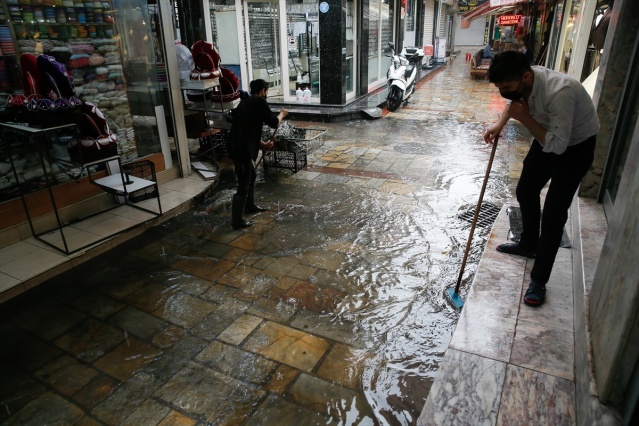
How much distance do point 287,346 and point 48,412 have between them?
1648 millimetres

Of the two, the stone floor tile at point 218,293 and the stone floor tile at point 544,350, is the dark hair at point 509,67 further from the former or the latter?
the stone floor tile at point 218,293

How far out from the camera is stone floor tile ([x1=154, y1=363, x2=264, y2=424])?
107 inches

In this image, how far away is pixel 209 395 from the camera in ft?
9.43

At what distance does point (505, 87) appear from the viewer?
9.72 feet

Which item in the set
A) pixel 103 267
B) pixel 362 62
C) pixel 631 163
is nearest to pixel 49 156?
pixel 103 267

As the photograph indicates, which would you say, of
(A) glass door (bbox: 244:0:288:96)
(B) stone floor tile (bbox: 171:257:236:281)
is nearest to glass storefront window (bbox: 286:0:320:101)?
(A) glass door (bbox: 244:0:288:96)

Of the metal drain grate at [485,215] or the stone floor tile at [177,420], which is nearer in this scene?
the stone floor tile at [177,420]

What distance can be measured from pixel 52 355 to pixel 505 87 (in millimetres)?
3938

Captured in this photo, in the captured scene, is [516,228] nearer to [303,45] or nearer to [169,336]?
[169,336]

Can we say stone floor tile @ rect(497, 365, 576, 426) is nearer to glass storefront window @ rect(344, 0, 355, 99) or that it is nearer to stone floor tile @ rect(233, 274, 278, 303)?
stone floor tile @ rect(233, 274, 278, 303)

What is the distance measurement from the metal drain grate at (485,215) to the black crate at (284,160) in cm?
299

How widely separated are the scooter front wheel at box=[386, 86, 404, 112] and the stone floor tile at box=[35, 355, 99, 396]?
1063cm

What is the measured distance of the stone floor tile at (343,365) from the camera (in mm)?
2977

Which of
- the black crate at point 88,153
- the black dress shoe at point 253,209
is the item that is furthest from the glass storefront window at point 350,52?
the black crate at point 88,153
